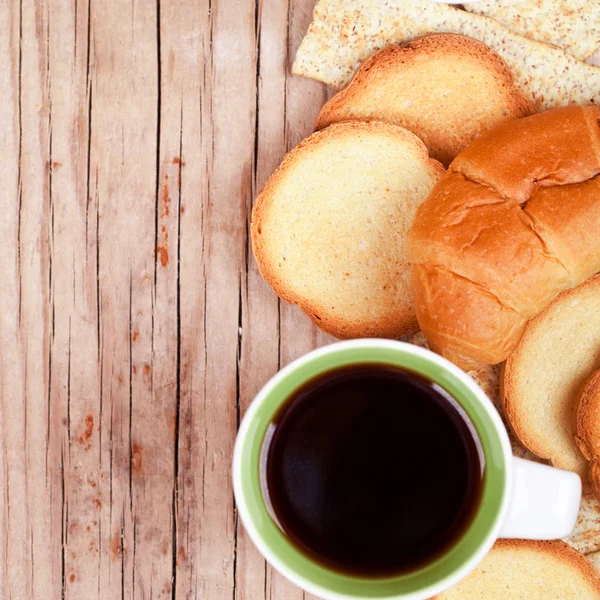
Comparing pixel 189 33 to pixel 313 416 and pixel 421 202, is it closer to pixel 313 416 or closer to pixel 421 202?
pixel 421 202

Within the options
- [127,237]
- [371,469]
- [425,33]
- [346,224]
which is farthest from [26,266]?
[425,33]

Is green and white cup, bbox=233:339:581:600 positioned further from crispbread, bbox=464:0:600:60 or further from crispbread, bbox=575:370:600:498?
crispbread, bbox=464:0:600:60

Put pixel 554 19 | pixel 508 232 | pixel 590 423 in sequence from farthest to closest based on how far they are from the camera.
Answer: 1. pixel 554 19
2. pixel 590 423
3. pixel 508 232

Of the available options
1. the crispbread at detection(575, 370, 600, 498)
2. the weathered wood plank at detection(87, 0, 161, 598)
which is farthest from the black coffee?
the weathered wood plank at detection(87, 0, 161, 598)

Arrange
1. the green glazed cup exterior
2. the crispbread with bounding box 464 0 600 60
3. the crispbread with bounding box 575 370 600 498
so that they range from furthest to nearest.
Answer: the crispbread with bounding box 464 0 600 60 → the crispbread with bounding box 575 370 600 498 → the green glazed cup exterior

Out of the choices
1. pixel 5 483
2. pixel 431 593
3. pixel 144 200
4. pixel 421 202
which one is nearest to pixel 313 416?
pixel 431 593

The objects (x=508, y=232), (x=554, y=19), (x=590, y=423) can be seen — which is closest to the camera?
(x=508, y=232)

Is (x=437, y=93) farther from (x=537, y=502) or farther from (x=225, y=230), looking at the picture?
(x=537, y=502)
